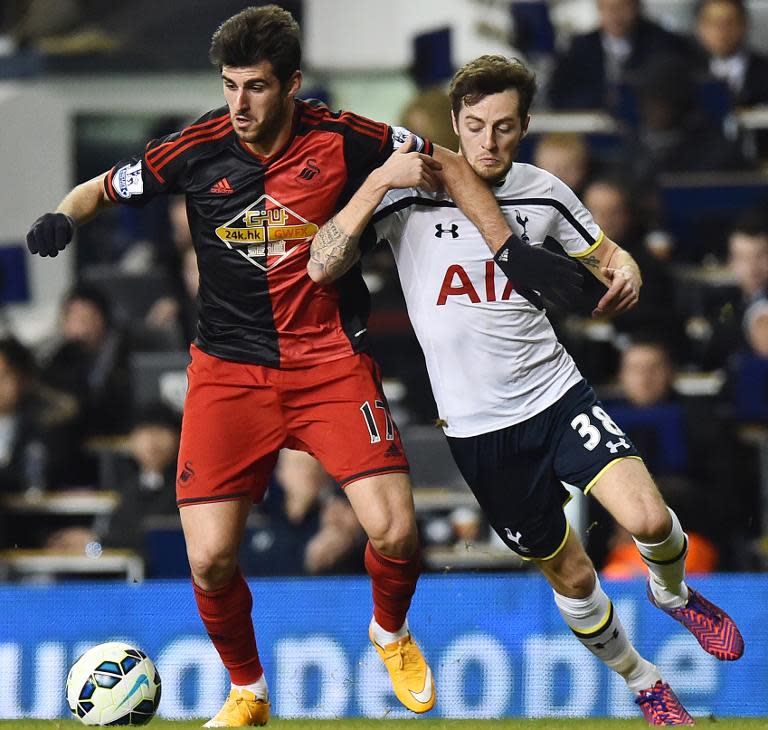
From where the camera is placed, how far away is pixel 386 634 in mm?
6770

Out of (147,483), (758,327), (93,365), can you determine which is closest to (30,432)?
(93,365)

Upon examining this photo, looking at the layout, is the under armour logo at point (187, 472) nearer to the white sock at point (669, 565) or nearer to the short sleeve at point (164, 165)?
the short sleeve at point (164, 165)

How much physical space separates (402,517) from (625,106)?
7.43 m

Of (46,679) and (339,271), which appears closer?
(339,271)

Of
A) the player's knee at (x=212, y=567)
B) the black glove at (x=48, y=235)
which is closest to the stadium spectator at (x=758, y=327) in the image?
the player's knee at (x=212, y=567)

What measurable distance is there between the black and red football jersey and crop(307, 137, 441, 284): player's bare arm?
5.5 inches

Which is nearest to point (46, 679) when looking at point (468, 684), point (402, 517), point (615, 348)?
point (468, 684)

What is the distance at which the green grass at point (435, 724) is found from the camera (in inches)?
258

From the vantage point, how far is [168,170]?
6328 mm

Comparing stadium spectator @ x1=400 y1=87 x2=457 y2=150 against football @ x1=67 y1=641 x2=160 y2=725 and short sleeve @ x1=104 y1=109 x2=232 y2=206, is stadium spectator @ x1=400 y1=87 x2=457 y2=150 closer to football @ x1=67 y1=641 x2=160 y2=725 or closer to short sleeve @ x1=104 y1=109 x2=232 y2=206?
short sleeve @ x1=104 y1=109 x2=232 y2=206

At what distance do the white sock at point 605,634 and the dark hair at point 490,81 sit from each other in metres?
1.87

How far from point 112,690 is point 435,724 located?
1309 millimetres

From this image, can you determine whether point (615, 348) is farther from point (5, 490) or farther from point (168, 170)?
point (168, 170)

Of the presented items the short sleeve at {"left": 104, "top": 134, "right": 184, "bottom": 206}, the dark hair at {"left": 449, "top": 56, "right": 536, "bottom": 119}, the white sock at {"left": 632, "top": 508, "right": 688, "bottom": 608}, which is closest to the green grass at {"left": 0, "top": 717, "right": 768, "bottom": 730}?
the white sock at {"left": 632, "top": 508, "right": 688, "bottom": 608}
